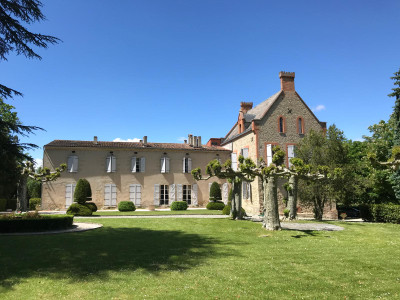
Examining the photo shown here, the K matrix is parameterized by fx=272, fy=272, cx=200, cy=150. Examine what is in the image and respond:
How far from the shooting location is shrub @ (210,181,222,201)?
2698 cm

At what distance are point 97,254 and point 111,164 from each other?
1896 centimetres

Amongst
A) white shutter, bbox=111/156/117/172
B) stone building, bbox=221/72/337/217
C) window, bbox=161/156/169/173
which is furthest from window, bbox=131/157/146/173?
stone building, bbox=221/72/337/217

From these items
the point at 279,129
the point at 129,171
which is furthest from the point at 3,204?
the point at 279,129

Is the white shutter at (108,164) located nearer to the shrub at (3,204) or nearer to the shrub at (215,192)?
the shrub at (215,192)

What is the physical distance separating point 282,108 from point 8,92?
820 inches

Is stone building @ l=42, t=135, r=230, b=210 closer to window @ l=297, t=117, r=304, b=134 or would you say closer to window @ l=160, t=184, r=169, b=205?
window @ l=160, t=184, r=169, b=205

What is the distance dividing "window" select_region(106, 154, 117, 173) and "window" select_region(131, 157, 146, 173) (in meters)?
1.70

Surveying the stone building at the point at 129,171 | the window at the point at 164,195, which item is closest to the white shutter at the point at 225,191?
the stone building at the point at 129,171

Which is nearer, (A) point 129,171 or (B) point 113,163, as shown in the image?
(B) point 113,163

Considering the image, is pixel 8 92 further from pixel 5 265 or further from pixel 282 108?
pixel 282 108

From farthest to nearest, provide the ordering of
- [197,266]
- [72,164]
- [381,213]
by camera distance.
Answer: [72,164]
[381,213]
[197,266]

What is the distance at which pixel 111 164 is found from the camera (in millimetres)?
26203

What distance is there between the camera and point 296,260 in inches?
304

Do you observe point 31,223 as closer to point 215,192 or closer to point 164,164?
point 164,164
